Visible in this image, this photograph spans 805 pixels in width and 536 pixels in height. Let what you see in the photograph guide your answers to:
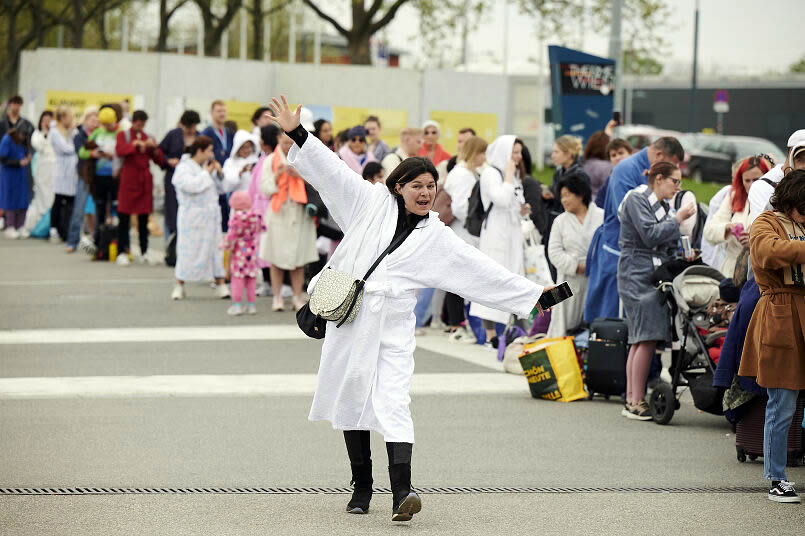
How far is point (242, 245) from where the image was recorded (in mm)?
14047

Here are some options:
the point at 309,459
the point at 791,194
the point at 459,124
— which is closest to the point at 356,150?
the point at 309,459

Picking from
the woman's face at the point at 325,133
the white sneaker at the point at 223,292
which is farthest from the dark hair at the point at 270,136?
the white sneaker at the point at 223,292

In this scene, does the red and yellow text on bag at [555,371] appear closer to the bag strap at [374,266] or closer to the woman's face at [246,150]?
the bag strap at [374,266]

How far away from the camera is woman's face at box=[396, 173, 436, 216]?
254 inches

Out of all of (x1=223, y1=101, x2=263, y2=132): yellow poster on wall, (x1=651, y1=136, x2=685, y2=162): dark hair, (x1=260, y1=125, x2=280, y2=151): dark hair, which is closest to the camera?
(x1=651, y1=136, x2=685, y2=162): dark hair

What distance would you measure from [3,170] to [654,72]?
59.2 metres

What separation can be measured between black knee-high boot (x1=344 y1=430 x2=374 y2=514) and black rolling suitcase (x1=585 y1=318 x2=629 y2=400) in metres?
3.72

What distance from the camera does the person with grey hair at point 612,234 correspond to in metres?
10.2

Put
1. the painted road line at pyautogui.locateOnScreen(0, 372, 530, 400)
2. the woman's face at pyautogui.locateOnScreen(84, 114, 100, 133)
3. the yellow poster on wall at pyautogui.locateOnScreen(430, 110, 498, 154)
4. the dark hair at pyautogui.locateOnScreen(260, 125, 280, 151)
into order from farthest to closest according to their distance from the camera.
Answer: the yellow poster on wall at pyautogui.locateOnScreen(430, 110, 498, 154)
the woman's face at pyautogui.locateOnScreen(84, 114, 100, 133)
the dark hair at pyautogui.locateOnScreen(260, 125, 280, 151)
the painted road line at pyautogui.locateOnScreen(0, 372, 530, 400)

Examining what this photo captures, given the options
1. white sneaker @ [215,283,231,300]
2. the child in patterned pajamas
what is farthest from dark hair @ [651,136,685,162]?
white sneaker @ [215,283,231,300]

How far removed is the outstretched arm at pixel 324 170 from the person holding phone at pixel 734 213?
3915mm

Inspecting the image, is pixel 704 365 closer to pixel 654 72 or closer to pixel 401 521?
pixel 401 521

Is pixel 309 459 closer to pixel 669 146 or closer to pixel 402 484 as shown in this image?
pixel 402 484

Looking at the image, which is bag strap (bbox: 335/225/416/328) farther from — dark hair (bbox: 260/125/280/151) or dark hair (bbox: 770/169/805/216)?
dark hair (bbox: 260/125/280/151)
